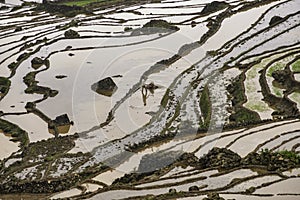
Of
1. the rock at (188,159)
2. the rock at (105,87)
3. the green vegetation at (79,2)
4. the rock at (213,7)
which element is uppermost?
the green vegetation at (79,2)

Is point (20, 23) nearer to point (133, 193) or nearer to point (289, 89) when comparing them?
point (289, 89)

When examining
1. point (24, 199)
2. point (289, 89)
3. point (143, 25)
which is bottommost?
point (24, 199)

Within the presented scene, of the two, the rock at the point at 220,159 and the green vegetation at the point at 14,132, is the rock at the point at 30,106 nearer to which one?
the green vegetation at the point at 14,132

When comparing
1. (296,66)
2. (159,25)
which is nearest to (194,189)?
(296,66)

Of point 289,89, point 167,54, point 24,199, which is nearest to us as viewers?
point 24,199

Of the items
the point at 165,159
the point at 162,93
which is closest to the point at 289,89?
the point at 162,93

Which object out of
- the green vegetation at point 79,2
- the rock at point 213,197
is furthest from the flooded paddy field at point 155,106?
the green vegetation at point 79,2
